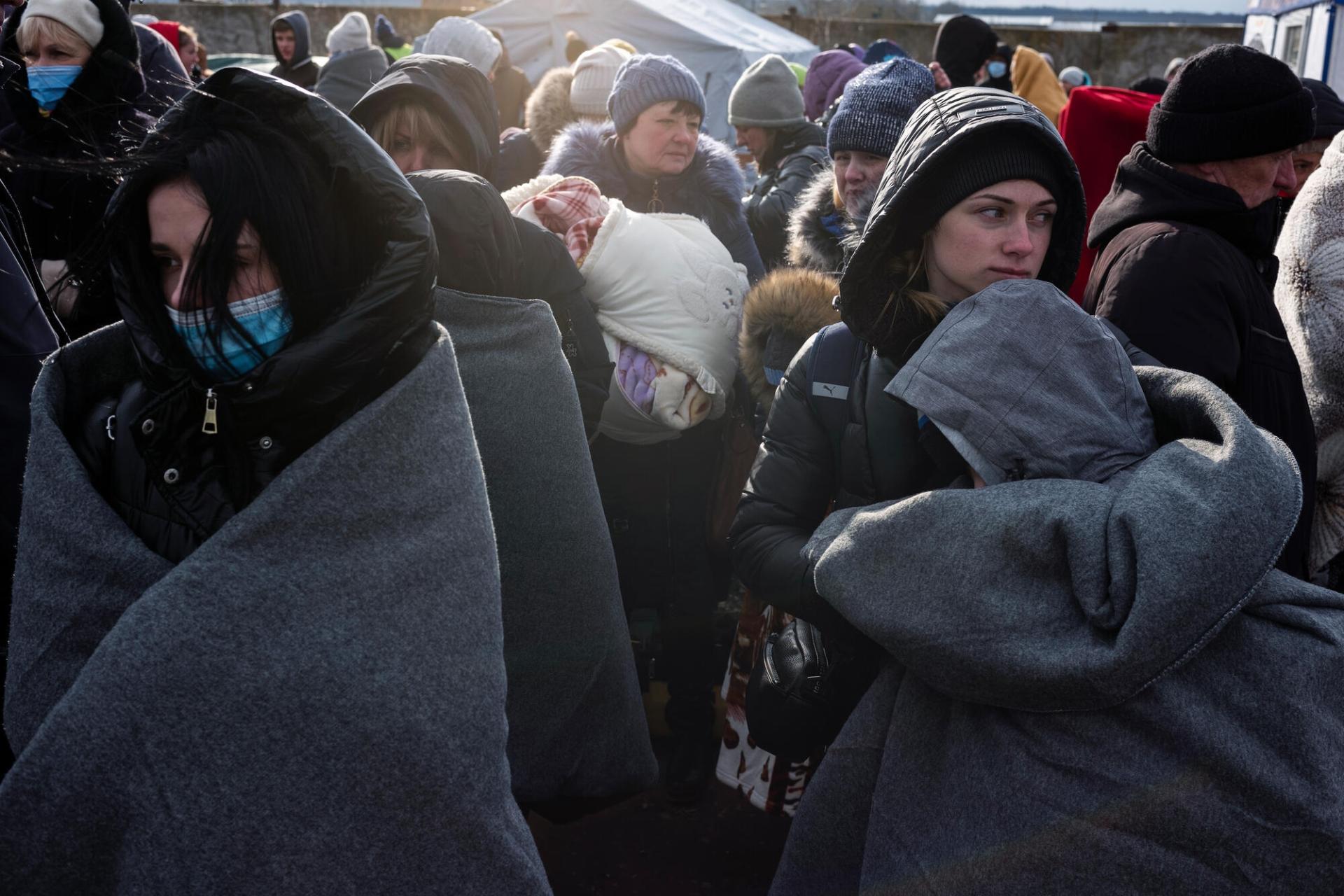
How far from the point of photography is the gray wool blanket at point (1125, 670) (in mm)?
1402

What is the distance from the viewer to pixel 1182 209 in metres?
2.48

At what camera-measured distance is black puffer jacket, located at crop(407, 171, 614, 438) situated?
7.54 feet

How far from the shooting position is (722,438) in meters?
3.43

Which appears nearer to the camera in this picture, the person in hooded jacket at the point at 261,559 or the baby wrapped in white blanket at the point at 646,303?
the person in hooded jacket at the point at 261,559

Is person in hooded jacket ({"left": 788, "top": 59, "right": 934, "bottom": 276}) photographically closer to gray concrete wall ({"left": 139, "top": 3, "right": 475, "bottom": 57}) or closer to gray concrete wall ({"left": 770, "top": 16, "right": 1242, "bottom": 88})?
gray concrete wall ({"left": 770, "top": 16, "right": 1242, "bottom": 88})

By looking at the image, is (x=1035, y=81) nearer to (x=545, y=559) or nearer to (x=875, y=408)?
(x=875, y=408)

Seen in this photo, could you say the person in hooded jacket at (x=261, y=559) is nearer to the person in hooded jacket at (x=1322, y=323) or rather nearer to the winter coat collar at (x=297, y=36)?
the person in hooded jacket at (x=1322, y=323)

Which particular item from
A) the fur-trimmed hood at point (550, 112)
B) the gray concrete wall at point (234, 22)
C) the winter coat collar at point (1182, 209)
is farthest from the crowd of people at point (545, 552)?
the gray concrete wall at point (234, 22)

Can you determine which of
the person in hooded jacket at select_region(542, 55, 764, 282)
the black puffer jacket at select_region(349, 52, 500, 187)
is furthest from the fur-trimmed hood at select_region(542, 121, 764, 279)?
the black puffer jacket at select_region(349, 52, 500, 187)

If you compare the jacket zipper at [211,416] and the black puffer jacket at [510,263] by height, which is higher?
the jacket zipper at [211,416]

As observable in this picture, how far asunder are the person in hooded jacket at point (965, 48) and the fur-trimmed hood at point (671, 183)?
3118 mm

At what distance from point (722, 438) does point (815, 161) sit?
1.95 metres

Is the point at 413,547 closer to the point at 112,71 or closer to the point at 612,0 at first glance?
the point at 112,71

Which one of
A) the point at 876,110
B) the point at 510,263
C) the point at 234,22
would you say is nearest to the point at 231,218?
the point at 510,263
